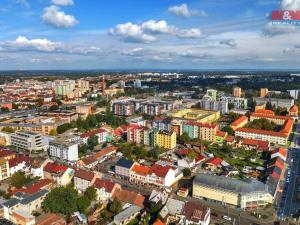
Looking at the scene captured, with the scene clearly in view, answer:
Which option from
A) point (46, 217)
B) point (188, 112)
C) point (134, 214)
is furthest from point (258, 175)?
point (188, 112)

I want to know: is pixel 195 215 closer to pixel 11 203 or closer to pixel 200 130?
pixel 11 203

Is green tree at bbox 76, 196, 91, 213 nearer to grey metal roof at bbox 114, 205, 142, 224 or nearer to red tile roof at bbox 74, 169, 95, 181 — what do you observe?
grey metal roof at bbox 114, 205, 142, 224

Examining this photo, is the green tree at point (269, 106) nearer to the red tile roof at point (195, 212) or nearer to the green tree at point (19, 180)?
the red tile roof at point (195, 212)

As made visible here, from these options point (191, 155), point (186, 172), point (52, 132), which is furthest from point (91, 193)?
point (52, 132)

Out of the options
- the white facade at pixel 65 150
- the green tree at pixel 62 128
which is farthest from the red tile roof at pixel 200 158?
the green tree at pixel 62 128

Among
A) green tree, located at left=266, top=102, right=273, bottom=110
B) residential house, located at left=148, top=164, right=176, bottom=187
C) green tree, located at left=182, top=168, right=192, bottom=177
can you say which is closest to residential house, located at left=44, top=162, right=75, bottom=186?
residential house, located at left=148, top=164, right=176, bottom=187

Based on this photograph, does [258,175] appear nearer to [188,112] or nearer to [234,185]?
[234,185]
